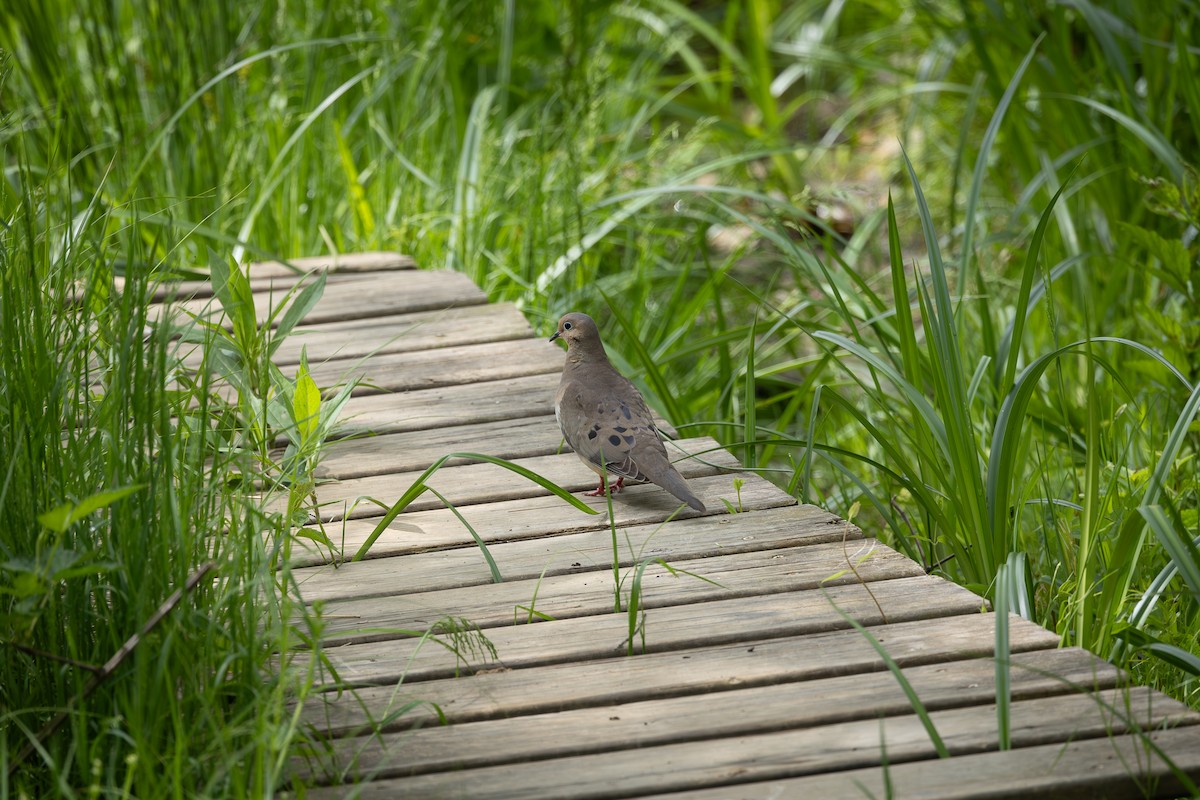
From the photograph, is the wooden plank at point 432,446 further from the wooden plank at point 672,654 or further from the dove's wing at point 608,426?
the wooden plank at point 672,654

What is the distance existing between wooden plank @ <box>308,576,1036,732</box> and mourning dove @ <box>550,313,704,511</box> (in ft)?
1.45

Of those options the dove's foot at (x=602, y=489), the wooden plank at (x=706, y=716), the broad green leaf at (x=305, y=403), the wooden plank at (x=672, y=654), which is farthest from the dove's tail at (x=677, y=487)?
the broad green leaf at (x=305, y=403)

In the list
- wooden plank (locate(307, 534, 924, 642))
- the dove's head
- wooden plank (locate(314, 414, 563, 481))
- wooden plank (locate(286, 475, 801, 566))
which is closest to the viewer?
wooden plank (locate(307, 534, 924, 642))

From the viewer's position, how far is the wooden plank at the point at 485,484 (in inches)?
121

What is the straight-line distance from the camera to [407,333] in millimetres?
4125

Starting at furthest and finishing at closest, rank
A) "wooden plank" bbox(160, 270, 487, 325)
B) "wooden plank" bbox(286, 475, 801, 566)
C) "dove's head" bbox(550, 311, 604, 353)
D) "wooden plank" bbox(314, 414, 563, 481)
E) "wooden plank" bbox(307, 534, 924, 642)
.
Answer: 1. "wooden plank" bbox(160, 270, 487, 325)
2. "dove's head" bbox(550, 311, 604, 353)
3. "wooden plank" bbox(314, 414, 563, 481)
4. "wooden plank" bbox(286, 475, 801, 566)
5. "wooden plank" bbox(307, 534, 924, 642)

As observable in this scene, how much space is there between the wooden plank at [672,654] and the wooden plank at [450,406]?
3.77 ft

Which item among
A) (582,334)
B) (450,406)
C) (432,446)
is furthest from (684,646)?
(450,406)

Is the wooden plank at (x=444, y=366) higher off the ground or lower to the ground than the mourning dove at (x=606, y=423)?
lower

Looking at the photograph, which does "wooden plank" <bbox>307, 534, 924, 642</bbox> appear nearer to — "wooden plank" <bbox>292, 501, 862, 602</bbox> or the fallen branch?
"wooden plank" <bbox>292, 501, 862, 602</bbox>

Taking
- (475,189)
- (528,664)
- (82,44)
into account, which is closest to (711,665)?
(528,664)

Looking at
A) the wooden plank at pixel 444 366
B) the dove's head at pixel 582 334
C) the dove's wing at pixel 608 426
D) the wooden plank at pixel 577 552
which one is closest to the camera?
the wooden plank at pixel 577 552

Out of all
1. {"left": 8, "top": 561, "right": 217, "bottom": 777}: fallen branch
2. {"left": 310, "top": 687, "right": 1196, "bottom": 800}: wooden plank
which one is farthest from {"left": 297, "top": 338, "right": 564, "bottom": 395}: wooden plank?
{"left": 310, "top": 687, "right": 1196, "bottom": 800}: wooden plank

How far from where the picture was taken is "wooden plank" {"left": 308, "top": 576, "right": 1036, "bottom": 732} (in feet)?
7.40
